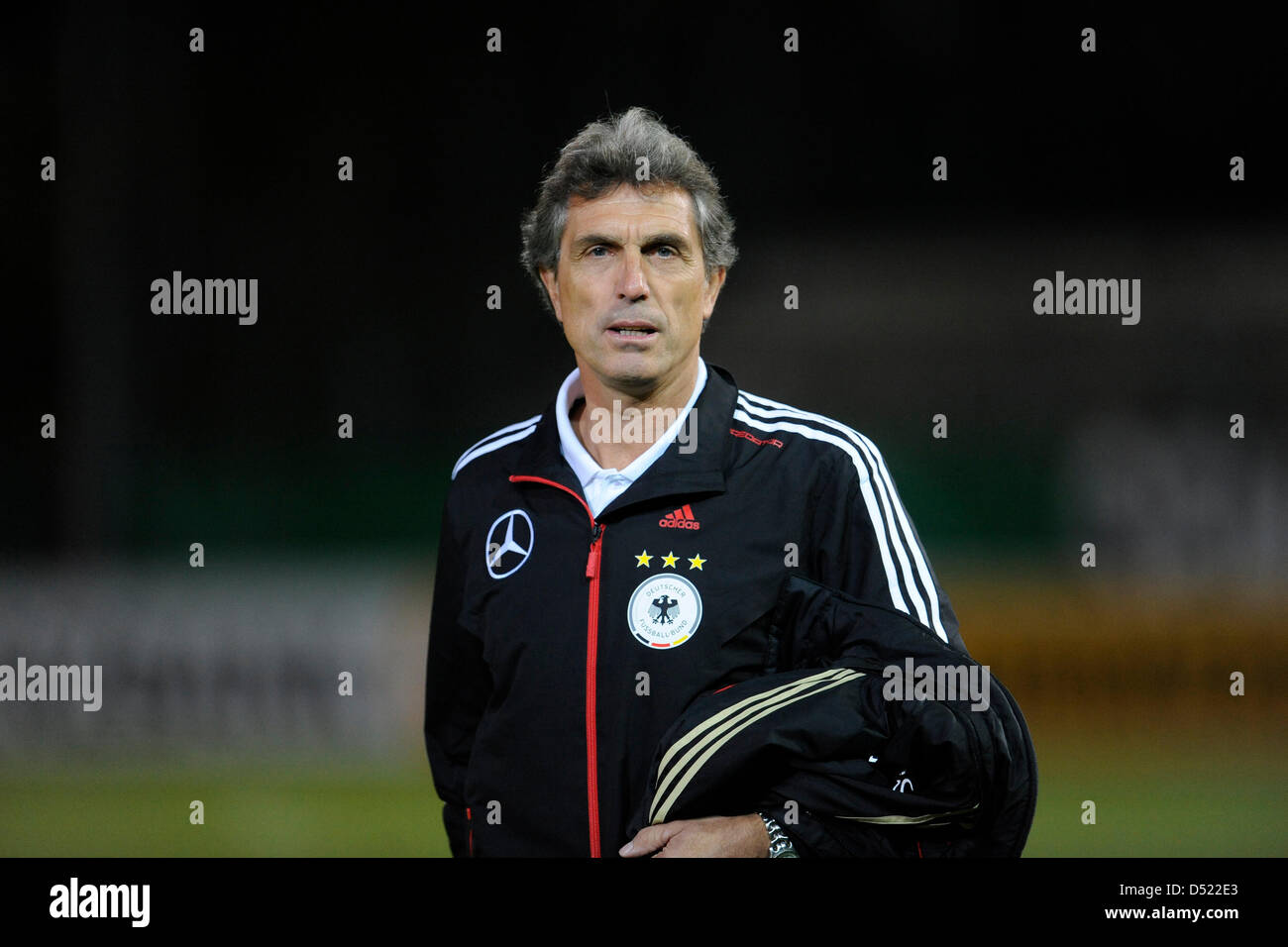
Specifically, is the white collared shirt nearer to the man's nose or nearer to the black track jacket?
the black track jacket

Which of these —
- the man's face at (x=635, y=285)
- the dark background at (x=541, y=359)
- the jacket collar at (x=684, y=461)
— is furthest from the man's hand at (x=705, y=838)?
the dark background at (x=541, y=359)

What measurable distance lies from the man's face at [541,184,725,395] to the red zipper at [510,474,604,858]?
280mm

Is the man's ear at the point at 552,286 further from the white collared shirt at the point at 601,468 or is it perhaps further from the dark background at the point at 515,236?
the dark background at the point at 515,236

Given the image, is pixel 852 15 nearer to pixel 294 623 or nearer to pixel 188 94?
pixel 188 94

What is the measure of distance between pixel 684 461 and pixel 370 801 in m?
1.97

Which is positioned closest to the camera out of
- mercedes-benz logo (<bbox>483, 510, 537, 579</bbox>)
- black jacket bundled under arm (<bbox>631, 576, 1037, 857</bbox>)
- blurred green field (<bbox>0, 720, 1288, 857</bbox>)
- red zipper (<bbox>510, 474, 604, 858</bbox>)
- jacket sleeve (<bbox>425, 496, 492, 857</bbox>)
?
black jacket bundled under arm (<bbox>631, 576, 1037, 857</bbox>)

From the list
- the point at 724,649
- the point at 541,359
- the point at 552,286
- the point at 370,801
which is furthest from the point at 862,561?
the point at 370,801

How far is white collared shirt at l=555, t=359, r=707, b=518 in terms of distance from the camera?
2092mm

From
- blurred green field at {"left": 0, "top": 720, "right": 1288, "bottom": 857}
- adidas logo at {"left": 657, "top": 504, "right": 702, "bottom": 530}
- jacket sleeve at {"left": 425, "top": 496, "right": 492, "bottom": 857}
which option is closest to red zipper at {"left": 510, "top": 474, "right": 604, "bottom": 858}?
adidas logo at {"left": 657, "top": 504, "right": 702, "bottom": 530}

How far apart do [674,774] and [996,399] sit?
2200 millimetres

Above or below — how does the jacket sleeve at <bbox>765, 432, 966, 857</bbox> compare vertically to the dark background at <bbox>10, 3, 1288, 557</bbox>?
below

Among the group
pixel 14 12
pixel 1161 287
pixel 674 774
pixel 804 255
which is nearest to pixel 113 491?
pixel 14 12

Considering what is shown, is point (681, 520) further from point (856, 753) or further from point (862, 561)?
point (856, 753)

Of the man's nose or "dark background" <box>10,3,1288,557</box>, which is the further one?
"dark background" <box>10,3,1288,557</box>
